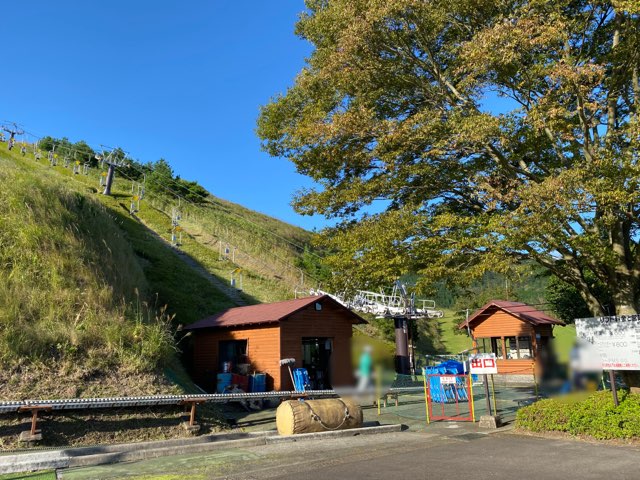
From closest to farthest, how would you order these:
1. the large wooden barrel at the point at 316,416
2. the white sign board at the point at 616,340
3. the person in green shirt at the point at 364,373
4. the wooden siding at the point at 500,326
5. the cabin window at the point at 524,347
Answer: the white sign board at the point at 616,340 < the large wooden barrel at the point at 316,416 < the person in green shirt at the point at 364,373 < the wooden siding at the point at 500,326 < the cabin window at the point at 524,347

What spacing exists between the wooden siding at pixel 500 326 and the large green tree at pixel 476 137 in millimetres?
15490

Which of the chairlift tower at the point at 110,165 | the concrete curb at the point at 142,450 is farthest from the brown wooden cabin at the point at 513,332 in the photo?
the chairlift tower at the point at 110,165

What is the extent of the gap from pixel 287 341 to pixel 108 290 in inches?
258

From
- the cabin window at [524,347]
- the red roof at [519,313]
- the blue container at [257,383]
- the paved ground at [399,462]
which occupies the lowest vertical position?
the paved ground at [399,462]

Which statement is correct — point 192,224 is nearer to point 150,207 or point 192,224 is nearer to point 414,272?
point 150,207

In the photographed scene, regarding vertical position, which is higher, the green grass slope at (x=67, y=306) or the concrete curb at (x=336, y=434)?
the green grass slope at (x=67, y=306)

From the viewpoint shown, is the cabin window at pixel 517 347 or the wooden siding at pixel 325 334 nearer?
the wooden siding at pixel 325 334

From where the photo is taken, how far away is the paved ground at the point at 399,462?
7.29m

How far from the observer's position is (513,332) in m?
27.9

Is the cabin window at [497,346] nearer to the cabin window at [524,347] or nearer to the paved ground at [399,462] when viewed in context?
the cabin window at [524,347]

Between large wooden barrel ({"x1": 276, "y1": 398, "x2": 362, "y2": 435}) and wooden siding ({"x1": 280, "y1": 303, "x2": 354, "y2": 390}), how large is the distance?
4029 millimetres

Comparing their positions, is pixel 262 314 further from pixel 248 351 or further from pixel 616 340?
pixel 616 340

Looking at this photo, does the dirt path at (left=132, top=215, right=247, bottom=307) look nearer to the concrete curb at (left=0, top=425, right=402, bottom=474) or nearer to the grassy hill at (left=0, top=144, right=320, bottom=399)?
the grassy hill at (left=0, top=144, right=320, bottom=399)

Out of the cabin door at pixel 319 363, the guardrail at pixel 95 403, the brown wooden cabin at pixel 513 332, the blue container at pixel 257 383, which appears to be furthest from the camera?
the brown wooden cabin at pixel 513 332
